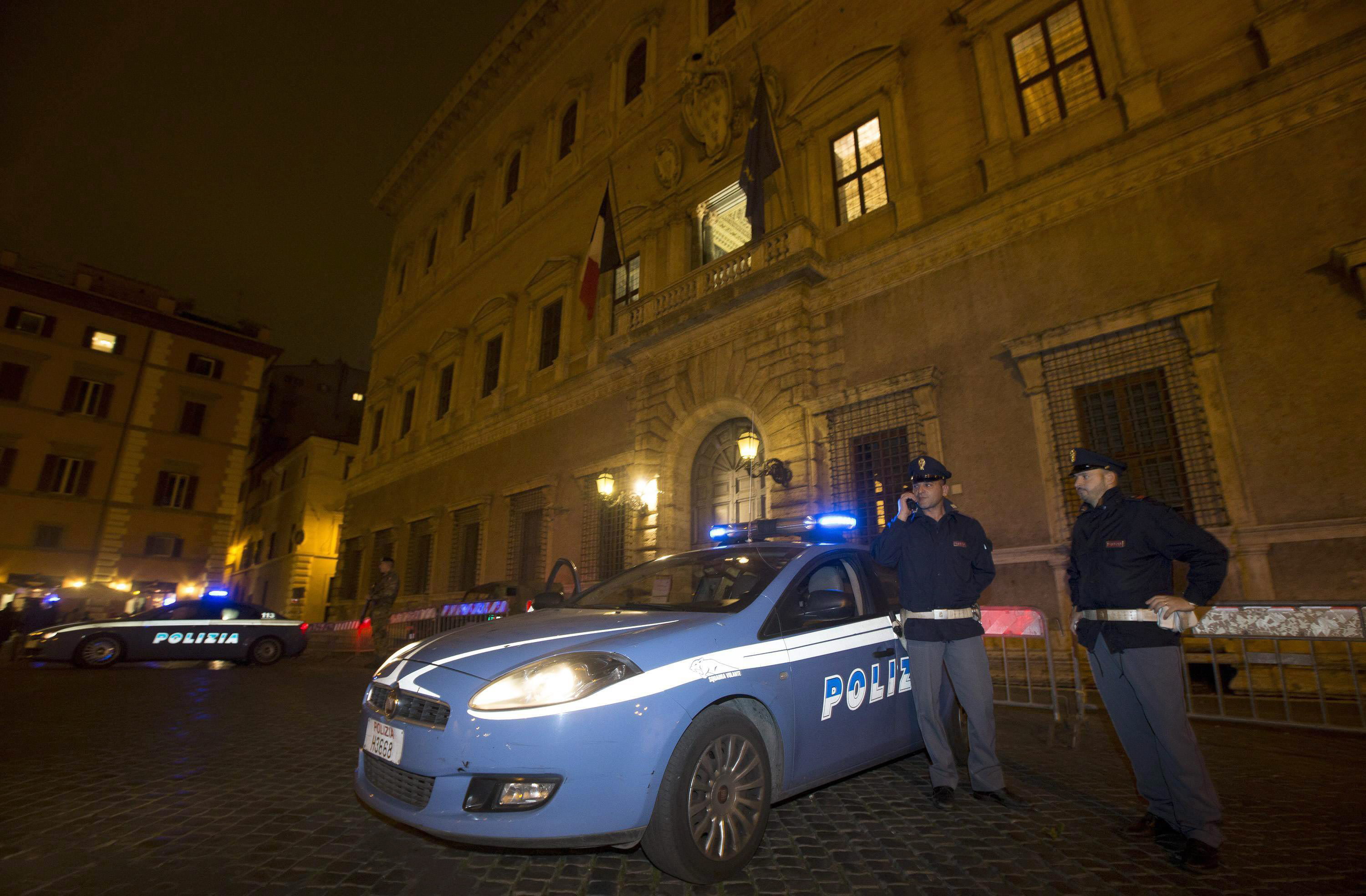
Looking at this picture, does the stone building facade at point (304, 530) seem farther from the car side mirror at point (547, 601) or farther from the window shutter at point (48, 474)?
the car side mirror at point (547, 601)

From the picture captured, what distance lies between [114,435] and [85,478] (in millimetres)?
2215

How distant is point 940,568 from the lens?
3.73 meters

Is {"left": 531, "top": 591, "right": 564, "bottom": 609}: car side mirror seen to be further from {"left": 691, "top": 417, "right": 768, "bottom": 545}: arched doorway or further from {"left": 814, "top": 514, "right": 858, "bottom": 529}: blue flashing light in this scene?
{"left": 691, "top": 417, "right": 768, "bottom": 545}: arched doorway

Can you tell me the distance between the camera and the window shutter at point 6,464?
2561 centimetres

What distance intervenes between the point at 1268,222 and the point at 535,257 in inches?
668

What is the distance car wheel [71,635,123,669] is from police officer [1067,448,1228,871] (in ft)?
49.9

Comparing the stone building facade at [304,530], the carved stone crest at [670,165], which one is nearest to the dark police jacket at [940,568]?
the carved stone crest at [670,165]

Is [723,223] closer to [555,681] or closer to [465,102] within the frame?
[555,681]

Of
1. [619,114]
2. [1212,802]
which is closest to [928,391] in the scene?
[1212,802]

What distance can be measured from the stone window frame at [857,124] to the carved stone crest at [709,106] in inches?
56.5

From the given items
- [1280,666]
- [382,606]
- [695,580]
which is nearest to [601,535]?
[382,606]

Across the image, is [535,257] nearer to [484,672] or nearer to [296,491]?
[484,672]

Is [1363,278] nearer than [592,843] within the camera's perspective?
No

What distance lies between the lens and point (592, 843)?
95.4 inches
